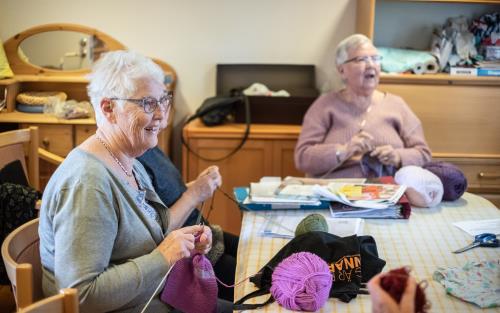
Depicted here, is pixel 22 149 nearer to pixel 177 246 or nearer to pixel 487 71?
pixel 177 246

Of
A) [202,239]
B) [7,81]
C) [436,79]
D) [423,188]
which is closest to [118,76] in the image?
[202,239]

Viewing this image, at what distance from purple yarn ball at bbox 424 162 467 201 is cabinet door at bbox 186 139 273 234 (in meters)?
1.12

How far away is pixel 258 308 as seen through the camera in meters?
1.39

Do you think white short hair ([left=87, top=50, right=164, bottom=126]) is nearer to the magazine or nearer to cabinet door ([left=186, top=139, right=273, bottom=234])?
the magazine

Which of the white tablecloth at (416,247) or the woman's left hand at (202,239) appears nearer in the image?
the white tablecloth at (416,247)

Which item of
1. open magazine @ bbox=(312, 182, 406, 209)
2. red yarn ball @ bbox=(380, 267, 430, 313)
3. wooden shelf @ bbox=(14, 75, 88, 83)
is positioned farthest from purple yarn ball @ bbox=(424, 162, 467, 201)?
wooden shelf @ bbox=(14, 75, 88, 83)

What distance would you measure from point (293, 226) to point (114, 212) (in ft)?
2.22

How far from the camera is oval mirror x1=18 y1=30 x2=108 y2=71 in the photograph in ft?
11.2

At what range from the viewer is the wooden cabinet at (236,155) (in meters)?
3.16

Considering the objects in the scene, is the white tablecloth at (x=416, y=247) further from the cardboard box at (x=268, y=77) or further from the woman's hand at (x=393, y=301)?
the cardboard box at (x=268, y=77)

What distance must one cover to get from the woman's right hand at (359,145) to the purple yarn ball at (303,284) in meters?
1.22

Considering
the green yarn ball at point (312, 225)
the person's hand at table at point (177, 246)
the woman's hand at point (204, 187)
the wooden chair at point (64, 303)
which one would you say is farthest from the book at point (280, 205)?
the wooden chair at point (64, 303)

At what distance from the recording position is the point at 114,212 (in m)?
1.44

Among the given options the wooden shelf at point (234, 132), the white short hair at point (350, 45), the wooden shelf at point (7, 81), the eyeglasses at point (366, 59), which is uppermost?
the white short hair at point (350, 45)
